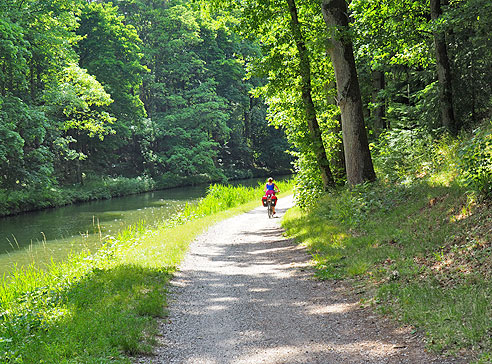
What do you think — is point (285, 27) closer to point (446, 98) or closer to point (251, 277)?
point (446, 98)

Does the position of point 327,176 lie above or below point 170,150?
below

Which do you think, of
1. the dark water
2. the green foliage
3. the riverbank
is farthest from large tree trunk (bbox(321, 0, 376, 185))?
the riverbank

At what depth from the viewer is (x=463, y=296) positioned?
5.10 m

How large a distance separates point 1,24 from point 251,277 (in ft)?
80.0

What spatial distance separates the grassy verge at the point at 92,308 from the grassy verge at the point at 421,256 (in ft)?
10.4

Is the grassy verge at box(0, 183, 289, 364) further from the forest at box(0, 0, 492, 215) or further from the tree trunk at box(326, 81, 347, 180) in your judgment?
the tree trunk at box(326, 81, 347, 180)

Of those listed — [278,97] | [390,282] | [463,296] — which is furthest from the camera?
[278,97]

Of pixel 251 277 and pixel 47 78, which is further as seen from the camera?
pixel 47 78

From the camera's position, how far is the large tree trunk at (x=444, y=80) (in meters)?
11.7

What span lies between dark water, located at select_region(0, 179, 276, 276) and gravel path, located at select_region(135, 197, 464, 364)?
591cm

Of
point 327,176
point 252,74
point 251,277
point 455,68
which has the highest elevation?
point 252,74

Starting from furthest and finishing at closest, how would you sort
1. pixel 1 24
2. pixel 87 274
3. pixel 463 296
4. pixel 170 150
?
pixel 170 150, pixel 1 24, pixel 87 274, pixel 463 296

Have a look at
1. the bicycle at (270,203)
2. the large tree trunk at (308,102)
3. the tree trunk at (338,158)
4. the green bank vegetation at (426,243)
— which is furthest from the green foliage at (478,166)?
the bicycle at (270,203)

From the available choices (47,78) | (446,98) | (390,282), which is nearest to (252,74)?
(446,98)
